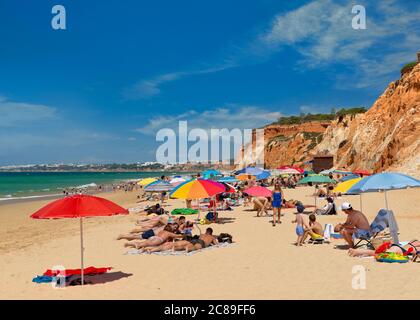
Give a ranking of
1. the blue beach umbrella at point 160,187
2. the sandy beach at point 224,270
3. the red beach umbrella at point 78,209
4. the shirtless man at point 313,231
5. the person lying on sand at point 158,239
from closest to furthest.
→ the sandy beach at point 224,270 < the red beach umbrella at point 78,209 < the person lying on sand at point 158,239 < the shirtless man at point 313,231 < the blue beach umbrella at point 160,187

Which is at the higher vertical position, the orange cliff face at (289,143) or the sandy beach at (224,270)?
the orange cliff face at (289,143)

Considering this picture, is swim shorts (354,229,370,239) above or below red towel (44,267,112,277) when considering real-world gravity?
above

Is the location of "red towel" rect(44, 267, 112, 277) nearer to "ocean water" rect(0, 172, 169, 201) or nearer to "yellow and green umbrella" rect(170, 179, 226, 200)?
"yellow and green umbrella" rect(170, 179, 226, 200)

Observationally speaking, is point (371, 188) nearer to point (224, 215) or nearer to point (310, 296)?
point (310, 296)

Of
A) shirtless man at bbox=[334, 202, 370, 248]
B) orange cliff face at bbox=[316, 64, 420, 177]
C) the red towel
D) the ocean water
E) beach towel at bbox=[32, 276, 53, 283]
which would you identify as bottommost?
the ocean water

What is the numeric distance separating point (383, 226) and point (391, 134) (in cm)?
2806

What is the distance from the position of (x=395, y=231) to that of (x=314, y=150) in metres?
A: 60.3

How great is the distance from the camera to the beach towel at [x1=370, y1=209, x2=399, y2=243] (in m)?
8.86

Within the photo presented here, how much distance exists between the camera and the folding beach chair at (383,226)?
8.88m

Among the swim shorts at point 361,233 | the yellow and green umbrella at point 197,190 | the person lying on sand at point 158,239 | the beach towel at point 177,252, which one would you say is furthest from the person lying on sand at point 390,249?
the yellow and green umbrella at point 197,190

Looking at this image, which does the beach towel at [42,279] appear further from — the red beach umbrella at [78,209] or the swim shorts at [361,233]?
the swim shorts at [361,233]

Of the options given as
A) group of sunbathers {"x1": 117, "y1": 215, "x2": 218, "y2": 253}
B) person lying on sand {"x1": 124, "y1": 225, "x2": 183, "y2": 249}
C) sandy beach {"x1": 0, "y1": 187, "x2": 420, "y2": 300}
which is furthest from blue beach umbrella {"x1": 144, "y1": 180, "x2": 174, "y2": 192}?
person lying on sand {"x1": 124, "y1": 225, "x2": 183, "y2": 249}

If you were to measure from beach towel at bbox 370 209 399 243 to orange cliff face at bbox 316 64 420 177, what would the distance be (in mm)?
19913

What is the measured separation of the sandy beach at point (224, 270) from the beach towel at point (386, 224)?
982mm
